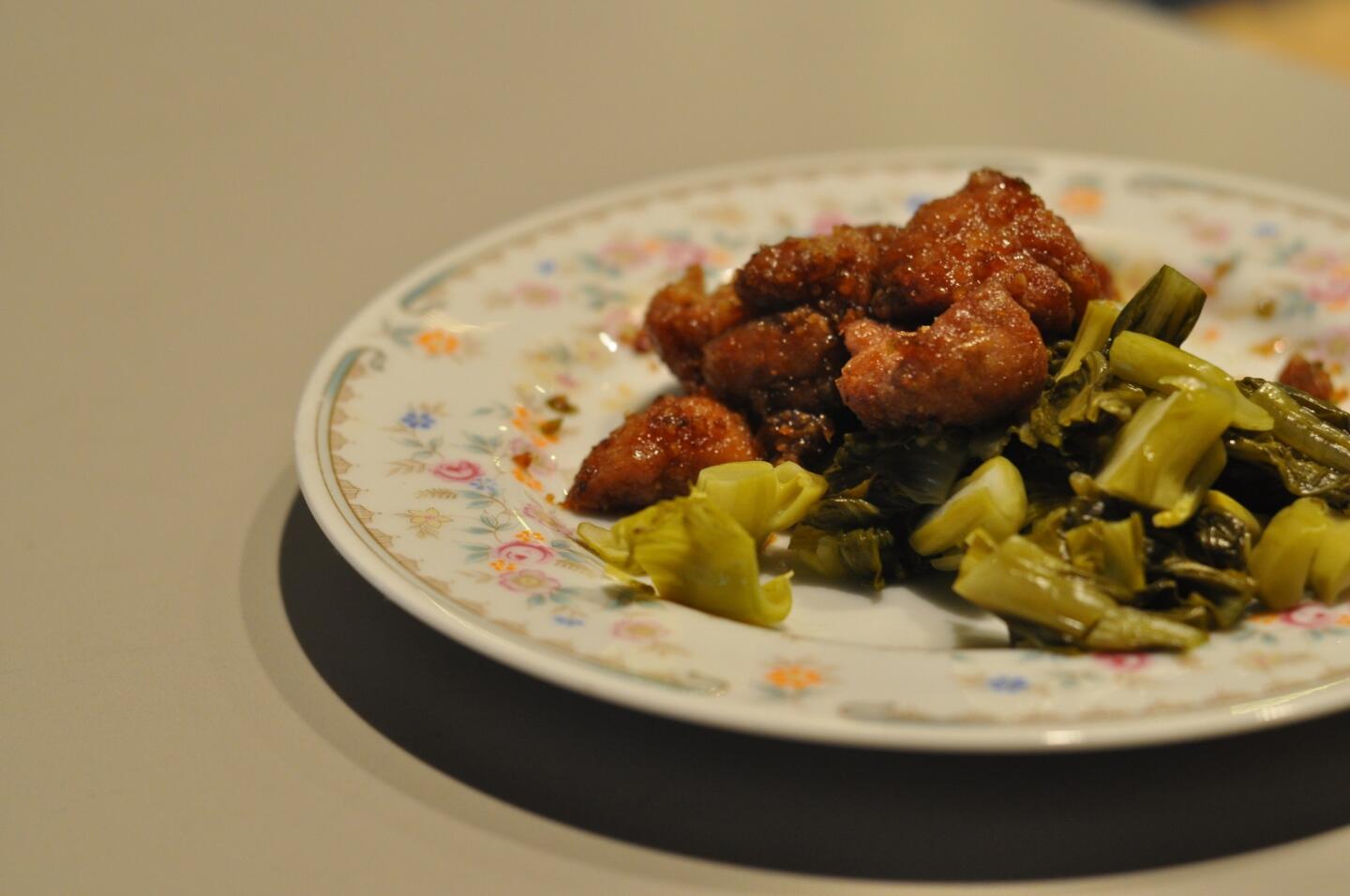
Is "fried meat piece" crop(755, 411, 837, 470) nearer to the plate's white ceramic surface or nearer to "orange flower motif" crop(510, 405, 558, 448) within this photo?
the plate's white ceramic surface

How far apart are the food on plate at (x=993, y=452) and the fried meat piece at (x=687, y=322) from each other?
6 cm

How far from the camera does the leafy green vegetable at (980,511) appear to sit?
2912 millimetres

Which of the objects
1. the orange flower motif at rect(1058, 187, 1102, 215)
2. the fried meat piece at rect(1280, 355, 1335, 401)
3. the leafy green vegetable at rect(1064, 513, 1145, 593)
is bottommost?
the leafy green vegetable at rect(1064, 513, 1145, 593)

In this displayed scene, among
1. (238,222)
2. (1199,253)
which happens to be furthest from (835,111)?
(238,222)

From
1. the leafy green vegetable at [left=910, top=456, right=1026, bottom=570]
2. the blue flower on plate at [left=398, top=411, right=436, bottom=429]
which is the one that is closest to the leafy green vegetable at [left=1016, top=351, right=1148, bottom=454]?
the leafy green vegetable at [left=910, top=456, right=1026, bottom=570]

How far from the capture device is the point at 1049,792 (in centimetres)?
241

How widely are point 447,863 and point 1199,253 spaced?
3285mm

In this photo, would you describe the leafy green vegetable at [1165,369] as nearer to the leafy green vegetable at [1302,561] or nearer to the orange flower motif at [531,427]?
the leafy green vegetable at [1302,561]

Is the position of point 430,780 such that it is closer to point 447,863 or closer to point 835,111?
point 447,863

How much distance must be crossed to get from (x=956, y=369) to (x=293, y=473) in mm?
1950

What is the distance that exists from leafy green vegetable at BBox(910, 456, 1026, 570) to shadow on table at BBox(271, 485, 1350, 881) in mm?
599

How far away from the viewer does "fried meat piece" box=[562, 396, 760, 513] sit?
133 inches

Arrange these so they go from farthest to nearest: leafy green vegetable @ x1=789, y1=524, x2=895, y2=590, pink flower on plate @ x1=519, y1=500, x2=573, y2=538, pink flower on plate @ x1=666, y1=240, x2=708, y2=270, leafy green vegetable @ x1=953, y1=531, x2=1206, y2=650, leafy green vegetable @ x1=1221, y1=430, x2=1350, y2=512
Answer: pink flower on plate @ x1=666, y1=240, x2=708, y2=270 < pink flower on plate @ x1=519, y1=500, x2=573, y2=538 < leafy green vegetable @ x1=789, y1=524, x2=895, y2=590 < leafy green vegetable @ x1=1221, y1=430, x2=1350, y2=512 < leafy green vegetable @ x1=953, y1=531, x2=1206, y2=650

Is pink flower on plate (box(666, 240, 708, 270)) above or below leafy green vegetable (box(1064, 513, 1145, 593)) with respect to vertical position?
below
